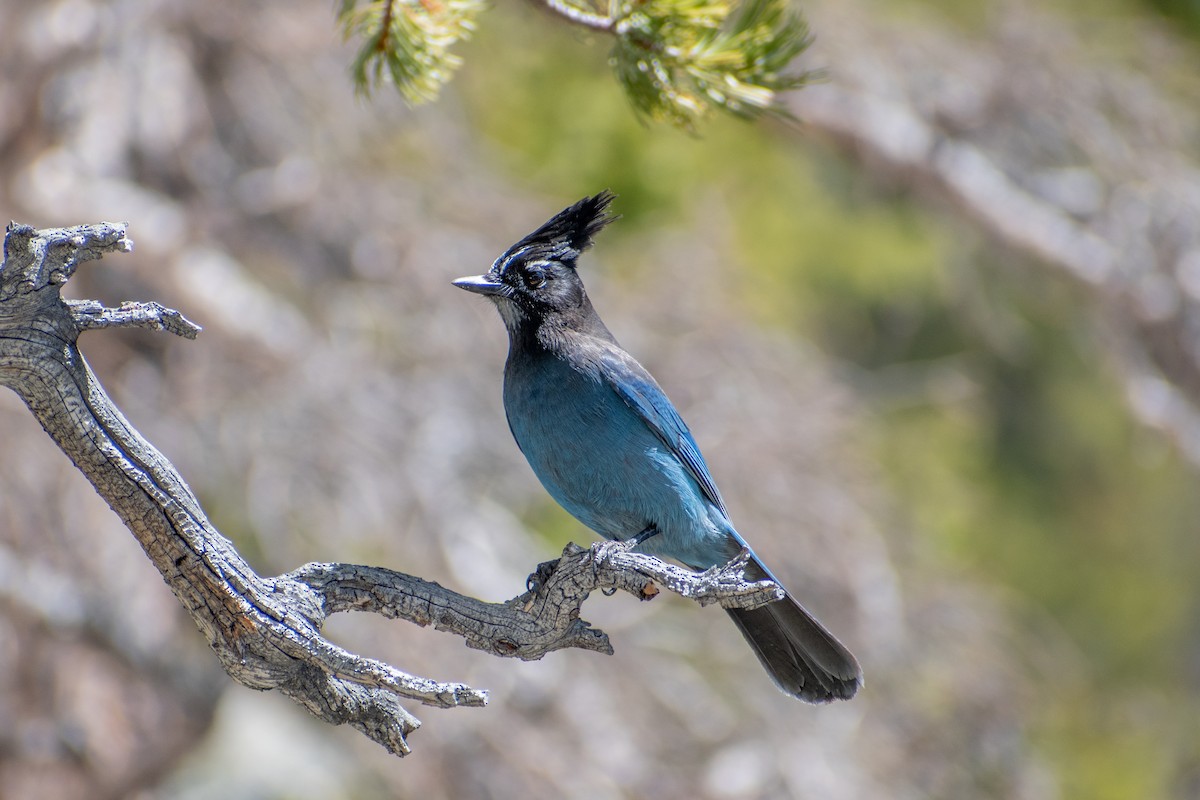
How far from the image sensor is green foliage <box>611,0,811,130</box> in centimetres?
239

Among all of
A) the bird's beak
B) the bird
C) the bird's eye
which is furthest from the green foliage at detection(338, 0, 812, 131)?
the bird's eye

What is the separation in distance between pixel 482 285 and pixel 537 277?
0.51ft

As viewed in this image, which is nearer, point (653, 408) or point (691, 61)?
point (691, 61)

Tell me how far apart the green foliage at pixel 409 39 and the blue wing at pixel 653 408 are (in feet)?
2.93

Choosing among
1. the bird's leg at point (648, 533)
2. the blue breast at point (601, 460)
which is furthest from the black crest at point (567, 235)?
the bird's leg at point (648, 533)

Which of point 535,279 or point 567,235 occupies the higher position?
point 567,235

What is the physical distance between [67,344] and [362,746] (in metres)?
3.97

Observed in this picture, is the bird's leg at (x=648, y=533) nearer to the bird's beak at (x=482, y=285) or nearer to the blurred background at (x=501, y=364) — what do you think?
the bird's beak at (x=482, y=285)

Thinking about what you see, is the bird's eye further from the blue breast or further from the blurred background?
the blurred background

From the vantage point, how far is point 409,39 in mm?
2438

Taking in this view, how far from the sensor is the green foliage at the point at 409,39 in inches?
95.7

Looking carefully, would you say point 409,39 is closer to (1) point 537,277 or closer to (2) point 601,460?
(1) point 537,277

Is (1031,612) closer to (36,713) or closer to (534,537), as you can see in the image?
(534,537)

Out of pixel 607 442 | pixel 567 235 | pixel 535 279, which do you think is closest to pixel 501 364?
pixel 535 279
